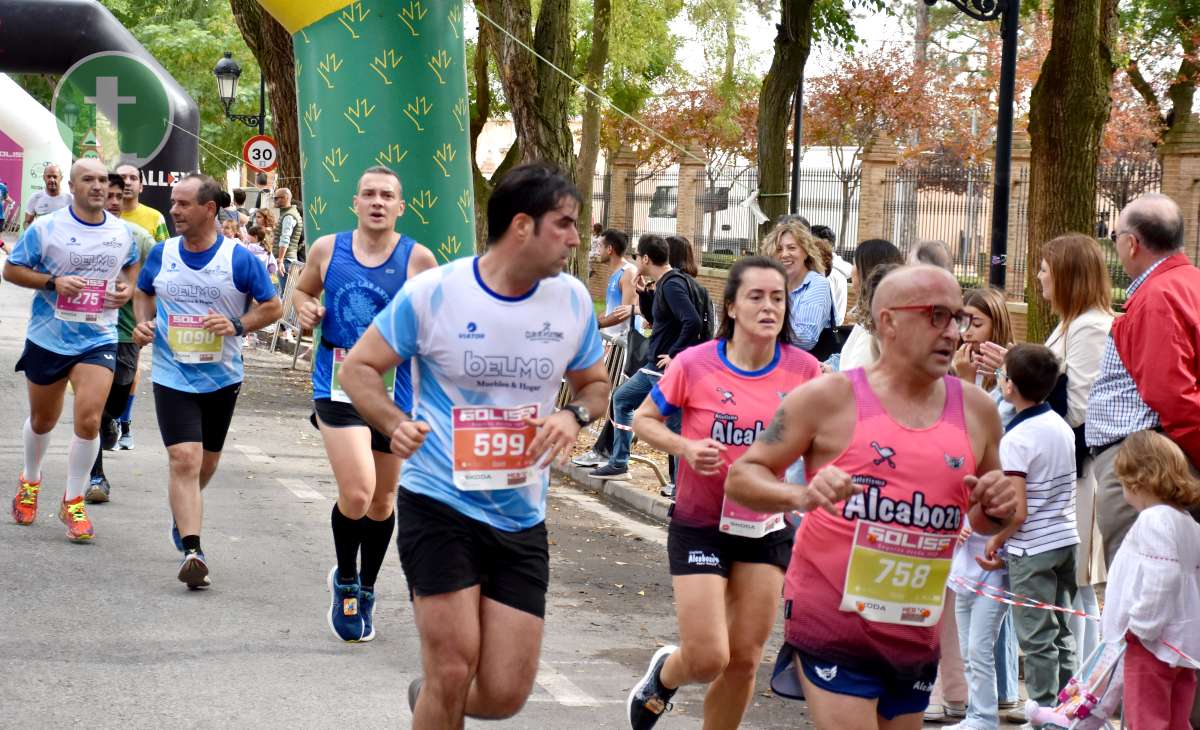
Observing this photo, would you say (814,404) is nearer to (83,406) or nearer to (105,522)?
(83,406)

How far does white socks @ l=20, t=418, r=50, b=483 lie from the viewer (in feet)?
30.0

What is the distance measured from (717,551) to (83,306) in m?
4.84

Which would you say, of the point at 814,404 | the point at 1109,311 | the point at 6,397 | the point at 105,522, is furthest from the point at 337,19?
the point at 6,397

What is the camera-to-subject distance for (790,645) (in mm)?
4320

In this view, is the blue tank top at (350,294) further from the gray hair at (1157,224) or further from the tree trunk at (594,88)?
the tree trunk at (594,88)

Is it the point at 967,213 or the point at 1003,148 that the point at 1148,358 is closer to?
the point at 1003,148

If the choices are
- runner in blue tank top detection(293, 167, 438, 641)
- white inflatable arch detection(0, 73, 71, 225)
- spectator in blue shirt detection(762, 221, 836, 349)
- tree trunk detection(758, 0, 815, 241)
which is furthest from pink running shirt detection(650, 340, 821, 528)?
white inflatable arch detection(0, 73, 71, 225)

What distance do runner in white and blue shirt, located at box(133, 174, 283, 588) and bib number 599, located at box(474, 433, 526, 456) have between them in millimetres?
3504

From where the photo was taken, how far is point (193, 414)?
801cm

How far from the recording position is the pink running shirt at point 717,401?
5613mm

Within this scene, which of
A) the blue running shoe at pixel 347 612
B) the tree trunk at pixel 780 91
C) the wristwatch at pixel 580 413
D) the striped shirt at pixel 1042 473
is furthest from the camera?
the tree trunk at pixel 780 91

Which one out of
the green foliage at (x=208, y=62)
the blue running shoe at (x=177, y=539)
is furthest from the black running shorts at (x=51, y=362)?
the green foliage at (x=208, y=62)

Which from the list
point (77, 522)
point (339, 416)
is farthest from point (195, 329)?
point (77, 522)

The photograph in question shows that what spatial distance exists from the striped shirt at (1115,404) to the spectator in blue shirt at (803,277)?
8.34 feet
